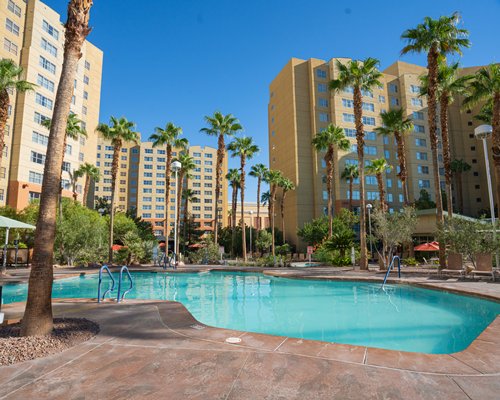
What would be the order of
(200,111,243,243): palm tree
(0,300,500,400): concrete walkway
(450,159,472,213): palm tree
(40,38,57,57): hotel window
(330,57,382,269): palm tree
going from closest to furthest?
(0,300,500,400): concrete walkway, (330,57,382,269): palm tree, (200,111,243,243): palm tree, (40,38,57,57): hotel window, (450,159,472,213): palm tree

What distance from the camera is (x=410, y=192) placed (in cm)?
5831

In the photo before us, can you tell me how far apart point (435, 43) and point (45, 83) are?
4730 cm

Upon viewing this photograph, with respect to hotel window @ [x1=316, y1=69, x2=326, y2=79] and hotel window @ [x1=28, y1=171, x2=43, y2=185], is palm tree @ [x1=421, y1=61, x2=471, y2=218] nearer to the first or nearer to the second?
hotel window @ [x1=316, y1=69, x2=326, y2=79]

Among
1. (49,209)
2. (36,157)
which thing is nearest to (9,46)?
(36,157)

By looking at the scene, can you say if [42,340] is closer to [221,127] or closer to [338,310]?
[338,310]

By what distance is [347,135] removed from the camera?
183 feet

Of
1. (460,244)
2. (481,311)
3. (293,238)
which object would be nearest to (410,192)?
(293,238)

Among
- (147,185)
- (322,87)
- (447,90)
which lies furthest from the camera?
(147,185)

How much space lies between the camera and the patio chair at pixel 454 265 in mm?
17263

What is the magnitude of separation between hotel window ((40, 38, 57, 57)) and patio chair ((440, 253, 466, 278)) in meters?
54.0

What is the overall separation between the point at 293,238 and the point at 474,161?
42.1 m

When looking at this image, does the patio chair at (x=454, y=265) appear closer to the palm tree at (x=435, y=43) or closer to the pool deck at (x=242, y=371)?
the palm tree at (x=435, y=43)

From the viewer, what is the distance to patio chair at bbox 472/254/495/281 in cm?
1616

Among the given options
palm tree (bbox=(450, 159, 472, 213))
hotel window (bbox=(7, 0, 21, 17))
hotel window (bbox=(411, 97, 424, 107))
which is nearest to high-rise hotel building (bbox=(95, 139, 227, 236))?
hotel window (bbox=(411, 97, 424, 107))
